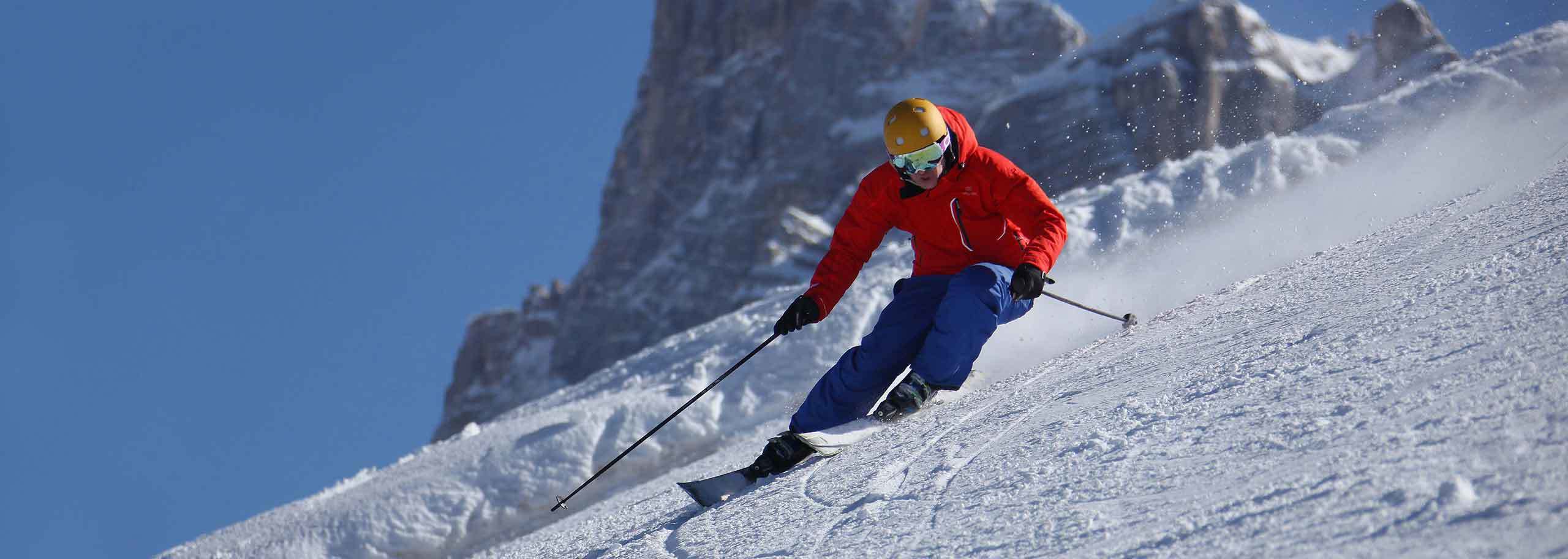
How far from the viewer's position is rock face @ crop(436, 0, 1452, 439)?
64.9 metres

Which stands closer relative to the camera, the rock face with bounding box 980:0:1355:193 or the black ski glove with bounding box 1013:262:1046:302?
the black ski glove with bounding box 1013:262:1046:302

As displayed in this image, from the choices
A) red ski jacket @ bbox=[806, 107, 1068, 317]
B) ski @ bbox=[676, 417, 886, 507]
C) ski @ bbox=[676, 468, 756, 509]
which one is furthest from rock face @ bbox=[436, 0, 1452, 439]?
ski @ bbox=[676, 468, 756, 509]

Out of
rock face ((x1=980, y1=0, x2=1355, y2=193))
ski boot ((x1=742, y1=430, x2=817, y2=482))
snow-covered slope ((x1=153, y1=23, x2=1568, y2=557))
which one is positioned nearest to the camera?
snow-covered slope ((x1=153, y1=23, x2=1568, y2=557))

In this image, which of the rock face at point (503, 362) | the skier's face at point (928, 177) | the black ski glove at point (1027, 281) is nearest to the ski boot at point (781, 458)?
the black ski glove at point (1027, 281)

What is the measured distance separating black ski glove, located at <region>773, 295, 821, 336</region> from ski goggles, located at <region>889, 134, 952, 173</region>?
60 centimetres

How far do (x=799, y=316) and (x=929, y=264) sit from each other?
62 cm

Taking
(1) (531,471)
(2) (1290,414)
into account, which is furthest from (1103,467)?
(1) (531,471)

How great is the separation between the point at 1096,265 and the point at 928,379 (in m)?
3.76

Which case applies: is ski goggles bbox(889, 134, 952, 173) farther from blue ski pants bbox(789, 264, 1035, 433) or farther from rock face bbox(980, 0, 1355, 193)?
rock face bbox(980, 0, 1355, 193)

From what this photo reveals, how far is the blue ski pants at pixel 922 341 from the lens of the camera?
4.02 m

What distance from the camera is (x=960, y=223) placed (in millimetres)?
4359

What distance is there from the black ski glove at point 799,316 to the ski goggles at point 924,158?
1.97 ft

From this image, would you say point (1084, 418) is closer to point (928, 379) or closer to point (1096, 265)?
point (928, 379)

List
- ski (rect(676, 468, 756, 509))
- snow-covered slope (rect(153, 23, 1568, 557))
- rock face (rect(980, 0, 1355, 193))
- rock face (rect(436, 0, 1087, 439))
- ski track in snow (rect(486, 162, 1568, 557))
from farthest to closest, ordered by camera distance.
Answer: rock face (rect(436, 0, 1087, 439)), rock face (rect(980, 0, 1355, 193)), ski (rect(676, 468, 756, 509)), snow-covered slope (rect(153, 23, 1568, 557)), ski track in snow (rect(486, 162, 1568, 557))
